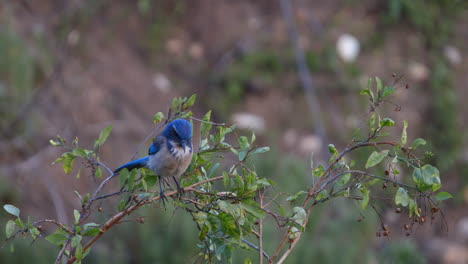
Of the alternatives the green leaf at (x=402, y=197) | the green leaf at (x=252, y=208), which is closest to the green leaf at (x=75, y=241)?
the green leaf at (x=252, y=208)

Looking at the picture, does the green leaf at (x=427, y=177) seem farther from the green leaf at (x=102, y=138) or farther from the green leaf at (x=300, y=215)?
the green leaf at (x=102, y=138)

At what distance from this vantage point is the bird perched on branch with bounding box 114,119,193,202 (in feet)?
9.18

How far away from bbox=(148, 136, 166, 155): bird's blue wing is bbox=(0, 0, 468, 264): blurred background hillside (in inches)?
114

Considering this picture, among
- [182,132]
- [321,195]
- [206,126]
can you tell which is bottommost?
[321,195]

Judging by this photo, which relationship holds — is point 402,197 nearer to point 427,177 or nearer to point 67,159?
point 427,177

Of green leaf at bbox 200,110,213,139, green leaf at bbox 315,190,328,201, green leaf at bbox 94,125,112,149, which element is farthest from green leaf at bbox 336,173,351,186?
green leaf at bbox 94,125,112,149

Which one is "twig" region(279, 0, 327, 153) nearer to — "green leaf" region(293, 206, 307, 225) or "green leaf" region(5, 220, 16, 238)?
"green leaf" region(293, 206, 307, 225)

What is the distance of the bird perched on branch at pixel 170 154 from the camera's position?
110 inches

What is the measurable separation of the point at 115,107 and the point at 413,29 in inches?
170

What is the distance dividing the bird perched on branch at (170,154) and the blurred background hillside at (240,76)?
9.71ft

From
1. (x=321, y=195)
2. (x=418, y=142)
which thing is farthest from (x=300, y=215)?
(x=418, y=142)

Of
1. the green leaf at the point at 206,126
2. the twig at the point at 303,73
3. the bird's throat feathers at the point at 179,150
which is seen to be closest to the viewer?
the green leaf at the point at 206,126

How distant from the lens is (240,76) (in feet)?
26.1

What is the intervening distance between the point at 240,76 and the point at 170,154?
512 cm
